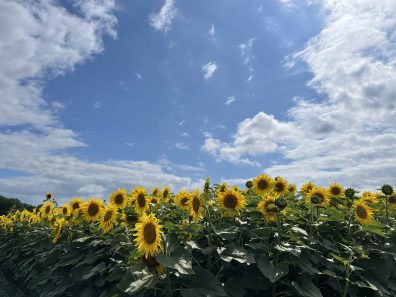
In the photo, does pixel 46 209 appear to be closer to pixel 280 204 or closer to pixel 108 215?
pixel 108 215

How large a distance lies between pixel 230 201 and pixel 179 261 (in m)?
1.62

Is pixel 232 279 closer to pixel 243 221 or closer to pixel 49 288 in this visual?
pixel 243 221

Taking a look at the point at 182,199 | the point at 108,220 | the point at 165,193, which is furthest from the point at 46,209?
the point at 182,199

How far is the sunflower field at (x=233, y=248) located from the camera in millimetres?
3920

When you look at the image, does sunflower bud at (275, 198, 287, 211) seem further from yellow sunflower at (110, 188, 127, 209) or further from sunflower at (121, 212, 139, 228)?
yellow sunflower at (110, 188, 127, 209)

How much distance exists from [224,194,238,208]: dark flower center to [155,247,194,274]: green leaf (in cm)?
140

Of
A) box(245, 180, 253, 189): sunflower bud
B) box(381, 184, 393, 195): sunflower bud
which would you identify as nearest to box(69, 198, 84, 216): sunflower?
box(245, 180, 253, 189): sunflower bud

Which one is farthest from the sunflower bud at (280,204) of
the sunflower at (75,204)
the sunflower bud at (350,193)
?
the sunflower at (75,204)

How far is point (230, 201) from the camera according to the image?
17.0 feet

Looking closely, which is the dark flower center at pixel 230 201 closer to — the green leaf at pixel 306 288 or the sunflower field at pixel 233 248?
the sunflower field at pixel 233 248

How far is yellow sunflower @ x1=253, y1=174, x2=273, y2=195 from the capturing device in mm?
6786

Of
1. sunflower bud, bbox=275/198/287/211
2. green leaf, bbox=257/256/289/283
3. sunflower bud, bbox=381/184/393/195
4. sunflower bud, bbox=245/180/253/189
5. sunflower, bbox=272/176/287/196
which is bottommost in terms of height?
green leaf, bbox=257/256/289/283

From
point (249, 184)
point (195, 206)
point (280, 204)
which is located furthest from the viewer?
point (249, 184)

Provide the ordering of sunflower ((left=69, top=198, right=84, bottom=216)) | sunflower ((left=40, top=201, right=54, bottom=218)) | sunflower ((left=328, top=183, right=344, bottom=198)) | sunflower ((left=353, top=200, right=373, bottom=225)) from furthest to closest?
sunflower ((left=40, top=201, right=54, bottom=218)), sunflower ((left=69, top=198, right=84, bottom=216)), sunflower ((left=328, top=183, right=344, bottom=198)), sunflower ((left=353, top=200, right=373, bottom=225))
